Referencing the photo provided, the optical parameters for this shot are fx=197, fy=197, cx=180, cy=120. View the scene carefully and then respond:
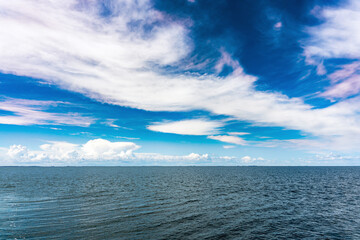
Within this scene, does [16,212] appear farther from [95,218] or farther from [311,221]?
[311,221]

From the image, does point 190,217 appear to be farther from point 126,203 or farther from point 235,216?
point 126,203

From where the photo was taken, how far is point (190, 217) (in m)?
36.8

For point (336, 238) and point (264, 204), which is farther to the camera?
point (264, 204)

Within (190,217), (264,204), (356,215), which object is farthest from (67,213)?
(356,215)

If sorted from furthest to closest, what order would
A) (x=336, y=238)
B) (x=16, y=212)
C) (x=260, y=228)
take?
(x=16, y=212)
(x=260, y=228)
(x=336, y=238)

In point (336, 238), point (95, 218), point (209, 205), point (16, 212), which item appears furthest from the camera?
point (209, 205)

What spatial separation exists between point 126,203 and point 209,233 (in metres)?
25.6

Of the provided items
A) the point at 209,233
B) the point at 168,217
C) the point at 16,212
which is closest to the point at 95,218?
the point at 168,217

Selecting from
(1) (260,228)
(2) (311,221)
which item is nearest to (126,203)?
(1) (260,228)

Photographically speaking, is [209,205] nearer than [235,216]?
No

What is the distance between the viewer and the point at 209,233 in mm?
29156

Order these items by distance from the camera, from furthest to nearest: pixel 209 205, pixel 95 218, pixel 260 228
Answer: pixel 209 205 → pixel 95 218 → pixel 260 228

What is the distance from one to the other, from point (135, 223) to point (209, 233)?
40.3ft

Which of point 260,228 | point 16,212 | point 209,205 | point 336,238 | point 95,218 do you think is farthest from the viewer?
point 209,205
